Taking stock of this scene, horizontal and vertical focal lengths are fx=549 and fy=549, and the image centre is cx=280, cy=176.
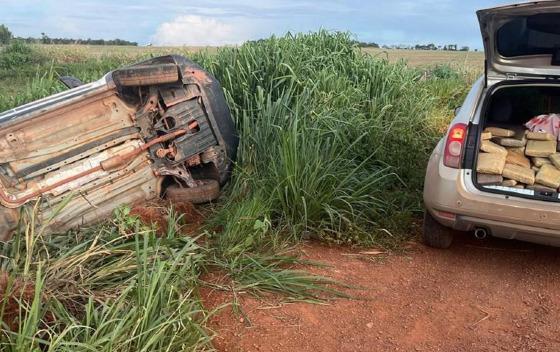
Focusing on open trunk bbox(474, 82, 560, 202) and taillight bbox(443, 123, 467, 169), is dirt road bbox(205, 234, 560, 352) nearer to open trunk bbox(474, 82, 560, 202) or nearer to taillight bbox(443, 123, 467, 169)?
open trunk bbox(474, 82, 560, 202)

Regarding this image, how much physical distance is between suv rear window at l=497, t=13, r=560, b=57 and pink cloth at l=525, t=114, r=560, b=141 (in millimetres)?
517

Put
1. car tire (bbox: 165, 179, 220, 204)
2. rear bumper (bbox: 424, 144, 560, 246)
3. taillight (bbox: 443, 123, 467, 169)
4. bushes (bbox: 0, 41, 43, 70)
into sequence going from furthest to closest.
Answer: bushes (bbox: 0, 41, 43, 70) < car tire (bbox: 165, 179, 220, 204) < taillight (bbox: 443, 123, 467, 169) < rear bumper (bbox: 424, 144, 560, 246)

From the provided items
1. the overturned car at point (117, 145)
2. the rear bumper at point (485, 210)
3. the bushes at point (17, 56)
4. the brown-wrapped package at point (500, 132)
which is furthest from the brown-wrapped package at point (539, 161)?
the bushes at point (17, 56)

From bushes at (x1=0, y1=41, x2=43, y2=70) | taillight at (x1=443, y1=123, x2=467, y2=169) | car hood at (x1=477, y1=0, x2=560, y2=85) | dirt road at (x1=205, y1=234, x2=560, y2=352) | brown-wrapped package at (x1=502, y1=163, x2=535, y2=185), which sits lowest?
bushes at (x1=0, y1=41, x2=43, y2=70)

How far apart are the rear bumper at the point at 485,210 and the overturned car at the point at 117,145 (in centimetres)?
196

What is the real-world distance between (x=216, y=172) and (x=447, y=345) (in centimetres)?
255

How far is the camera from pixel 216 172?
16.2 ft

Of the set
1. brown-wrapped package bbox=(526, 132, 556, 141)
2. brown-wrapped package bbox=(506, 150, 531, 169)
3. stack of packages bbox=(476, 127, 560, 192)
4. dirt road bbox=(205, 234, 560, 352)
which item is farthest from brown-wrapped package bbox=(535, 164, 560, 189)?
dirt road bbox=(205, 234, 560, 352)

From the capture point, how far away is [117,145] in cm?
448

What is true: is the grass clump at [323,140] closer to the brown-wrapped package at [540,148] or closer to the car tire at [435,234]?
the car tire at [435,234]

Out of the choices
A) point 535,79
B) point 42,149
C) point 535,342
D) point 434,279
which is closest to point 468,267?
point 434,279

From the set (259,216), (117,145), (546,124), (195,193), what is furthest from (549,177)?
(117,145)

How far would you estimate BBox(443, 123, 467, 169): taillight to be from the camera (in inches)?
152

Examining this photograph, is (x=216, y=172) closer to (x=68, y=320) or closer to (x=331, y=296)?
(x=331, y=296)
